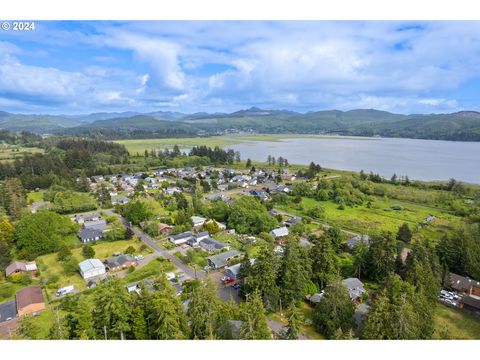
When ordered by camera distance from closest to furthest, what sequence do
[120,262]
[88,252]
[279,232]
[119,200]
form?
[120,262] → [88,252] → [279,232] → [119,200]

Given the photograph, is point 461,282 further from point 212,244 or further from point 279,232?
point 212,244

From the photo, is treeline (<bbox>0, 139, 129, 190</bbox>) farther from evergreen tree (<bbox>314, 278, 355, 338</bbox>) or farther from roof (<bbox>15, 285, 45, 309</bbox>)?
evergreen tree (<bbox>314, 278, 355, 338</bbox>)

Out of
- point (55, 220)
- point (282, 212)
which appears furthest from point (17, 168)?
point (282, 212)

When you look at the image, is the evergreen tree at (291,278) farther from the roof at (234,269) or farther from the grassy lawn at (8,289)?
the grassy lawn at (8,289)

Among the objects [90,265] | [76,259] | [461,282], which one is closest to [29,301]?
[90,265]

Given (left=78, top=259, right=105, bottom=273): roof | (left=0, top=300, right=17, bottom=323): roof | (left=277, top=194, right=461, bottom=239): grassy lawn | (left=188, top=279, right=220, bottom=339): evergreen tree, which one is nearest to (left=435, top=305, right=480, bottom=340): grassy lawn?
(left=188, top=279, right=220, bottom=339): evergreen tree

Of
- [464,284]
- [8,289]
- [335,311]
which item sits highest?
[335,311]
